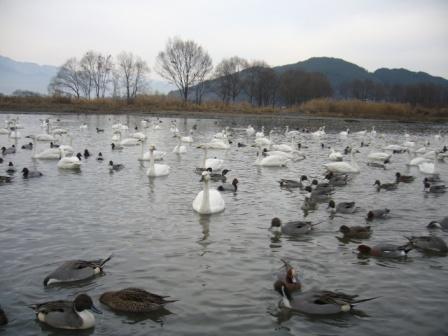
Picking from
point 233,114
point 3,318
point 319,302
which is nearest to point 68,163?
point 3,318

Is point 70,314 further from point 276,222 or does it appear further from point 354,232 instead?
point 354,232

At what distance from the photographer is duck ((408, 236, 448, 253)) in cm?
946

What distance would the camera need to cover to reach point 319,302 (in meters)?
6.82

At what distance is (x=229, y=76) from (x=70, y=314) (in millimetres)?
91907

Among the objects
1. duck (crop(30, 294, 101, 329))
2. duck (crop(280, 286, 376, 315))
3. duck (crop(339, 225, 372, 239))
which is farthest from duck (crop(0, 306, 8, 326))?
duck (crop(339, 225, 372, 239))

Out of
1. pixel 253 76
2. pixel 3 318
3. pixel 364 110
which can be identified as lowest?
pixel 3 318

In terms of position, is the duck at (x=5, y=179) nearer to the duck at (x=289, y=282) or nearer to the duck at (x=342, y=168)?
the duck at (x=289, y=282)

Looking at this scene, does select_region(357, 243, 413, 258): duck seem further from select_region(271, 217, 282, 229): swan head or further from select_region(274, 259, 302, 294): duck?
select_region(274, 259, 302, 294): duck

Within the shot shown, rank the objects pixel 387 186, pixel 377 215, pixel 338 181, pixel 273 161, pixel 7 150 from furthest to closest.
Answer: pixel 7 150
pixel 273 161
pixel 338 181
pixel 387 186
pixel 377 215

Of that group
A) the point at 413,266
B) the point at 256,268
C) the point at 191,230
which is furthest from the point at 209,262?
the point at 413,266

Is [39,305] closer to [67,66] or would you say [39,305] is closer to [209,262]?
[209,262]

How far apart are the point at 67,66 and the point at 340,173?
308 ft

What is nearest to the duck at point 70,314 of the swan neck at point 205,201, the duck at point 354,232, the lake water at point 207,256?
the lake water at point 207,256

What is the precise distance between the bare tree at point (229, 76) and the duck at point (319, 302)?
8856cm
